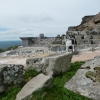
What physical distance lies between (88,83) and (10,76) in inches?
124

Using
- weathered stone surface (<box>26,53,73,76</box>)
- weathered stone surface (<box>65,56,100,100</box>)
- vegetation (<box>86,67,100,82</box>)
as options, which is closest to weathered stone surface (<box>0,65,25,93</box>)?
weathered stone surface (<box>26,53,73,76</box>)

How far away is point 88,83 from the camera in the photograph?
650 centimetres

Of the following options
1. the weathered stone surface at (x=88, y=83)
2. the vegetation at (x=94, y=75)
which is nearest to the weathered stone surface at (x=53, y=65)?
the weathered stone surface at (x=88, y=83)

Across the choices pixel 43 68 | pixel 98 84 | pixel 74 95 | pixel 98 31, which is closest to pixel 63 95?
pixel 74 95

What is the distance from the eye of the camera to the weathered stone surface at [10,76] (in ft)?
23.3

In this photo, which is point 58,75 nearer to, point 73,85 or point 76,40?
point 73,85

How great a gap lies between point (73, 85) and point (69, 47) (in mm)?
19903

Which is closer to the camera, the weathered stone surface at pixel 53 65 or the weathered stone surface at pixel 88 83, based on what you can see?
the weathered stone surface at pixel 88 83

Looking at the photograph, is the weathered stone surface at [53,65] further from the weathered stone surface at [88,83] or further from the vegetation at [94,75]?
the vegetation at [94,75]

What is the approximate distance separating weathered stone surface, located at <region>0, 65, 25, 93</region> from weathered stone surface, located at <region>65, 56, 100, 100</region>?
6.76 ft

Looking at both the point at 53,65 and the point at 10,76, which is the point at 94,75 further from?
the point at 10,76

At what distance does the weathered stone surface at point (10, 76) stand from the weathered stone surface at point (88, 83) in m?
2.06

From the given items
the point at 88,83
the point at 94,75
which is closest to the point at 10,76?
the point at 88,83

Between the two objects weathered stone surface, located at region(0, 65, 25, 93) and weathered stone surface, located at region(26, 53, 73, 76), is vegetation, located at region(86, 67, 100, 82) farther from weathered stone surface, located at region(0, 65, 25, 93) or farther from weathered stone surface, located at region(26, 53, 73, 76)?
weathered stone surface, located at region(0, 65, 25, 93)
